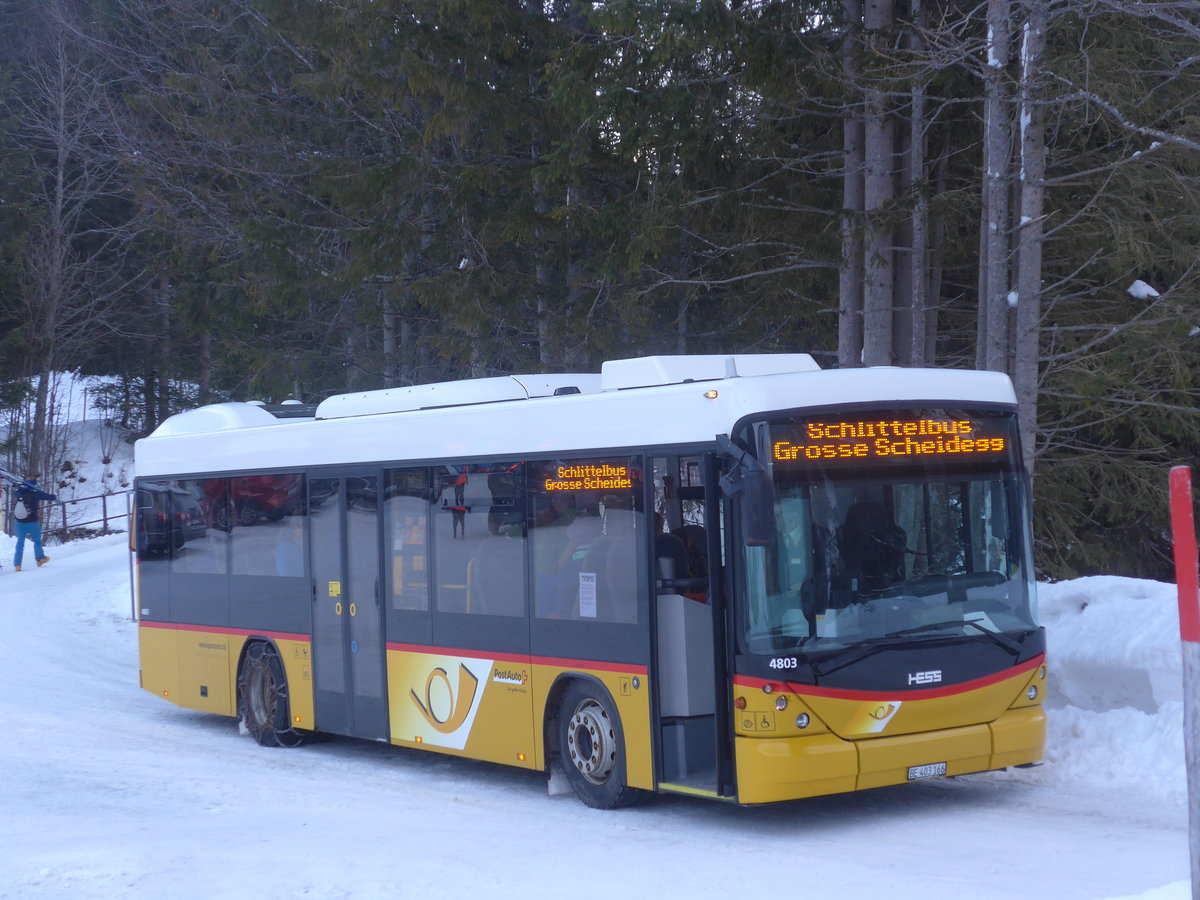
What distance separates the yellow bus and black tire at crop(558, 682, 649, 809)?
0.06 feet

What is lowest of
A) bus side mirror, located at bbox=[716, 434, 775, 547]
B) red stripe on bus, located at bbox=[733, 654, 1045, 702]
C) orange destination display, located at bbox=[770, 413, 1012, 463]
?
red stripe on bus, located at bbox=[733, 654, 1045, 702]

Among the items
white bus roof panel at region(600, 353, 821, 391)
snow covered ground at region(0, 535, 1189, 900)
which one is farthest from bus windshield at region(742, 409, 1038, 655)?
snow covered ground at region(0, 535, 1189, 900)

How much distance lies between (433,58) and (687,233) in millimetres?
4341

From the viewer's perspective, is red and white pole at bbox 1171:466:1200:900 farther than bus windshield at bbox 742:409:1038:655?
No

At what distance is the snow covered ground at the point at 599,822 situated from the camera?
274 inches

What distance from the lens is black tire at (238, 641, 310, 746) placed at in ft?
40.0

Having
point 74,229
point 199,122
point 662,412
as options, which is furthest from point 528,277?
point 74,229

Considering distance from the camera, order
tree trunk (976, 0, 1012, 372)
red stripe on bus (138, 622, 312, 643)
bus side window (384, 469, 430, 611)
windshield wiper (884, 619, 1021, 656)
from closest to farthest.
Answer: windshield wiper (884, 619, 1021, 656), bus side window (384, 469, 430, 611), red stripe on bus (138, 622, 312, 643), tree trunk (976, 0, 1012, 372)

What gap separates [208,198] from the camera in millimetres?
24125

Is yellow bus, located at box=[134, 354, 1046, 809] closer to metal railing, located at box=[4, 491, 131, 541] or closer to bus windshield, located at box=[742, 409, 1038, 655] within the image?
bus windshield, located at box=[742, 409, 1038, 655]

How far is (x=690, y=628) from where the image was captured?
27.2 feet

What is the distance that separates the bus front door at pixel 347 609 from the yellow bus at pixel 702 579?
0.03 metres

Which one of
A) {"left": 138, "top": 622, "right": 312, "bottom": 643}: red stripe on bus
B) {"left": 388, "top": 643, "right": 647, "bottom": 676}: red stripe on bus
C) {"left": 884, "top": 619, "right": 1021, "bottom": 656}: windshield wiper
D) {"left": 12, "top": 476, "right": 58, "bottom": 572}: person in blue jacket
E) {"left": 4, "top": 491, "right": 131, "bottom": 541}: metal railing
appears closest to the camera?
{"left": 884, "top": 619, "right": 1021, "bottom": 656}: windshield wiper

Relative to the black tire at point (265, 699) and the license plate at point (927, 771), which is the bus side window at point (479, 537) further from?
the license plate at point (927, 771)
